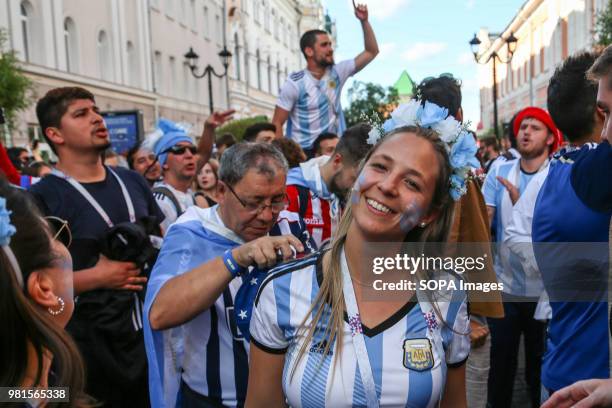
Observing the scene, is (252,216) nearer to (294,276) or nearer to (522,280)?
(294,276)

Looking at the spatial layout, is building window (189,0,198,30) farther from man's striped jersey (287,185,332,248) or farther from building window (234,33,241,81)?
man's striped jersey (287,185,332,248)

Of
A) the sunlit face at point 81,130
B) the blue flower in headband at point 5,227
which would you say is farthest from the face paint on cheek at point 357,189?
the sunlit face at point 81,130

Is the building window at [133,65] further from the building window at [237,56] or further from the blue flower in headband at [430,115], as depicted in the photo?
the blue flower in headband at [430,115]

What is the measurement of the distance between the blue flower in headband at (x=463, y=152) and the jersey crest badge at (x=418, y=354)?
649 mm

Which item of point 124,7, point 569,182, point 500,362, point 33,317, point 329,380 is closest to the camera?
point 33,317

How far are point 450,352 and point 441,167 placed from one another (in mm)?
639

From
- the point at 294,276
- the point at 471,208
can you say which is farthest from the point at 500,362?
the point at 294,276

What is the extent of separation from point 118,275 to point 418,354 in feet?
6.07

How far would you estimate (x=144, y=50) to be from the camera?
27.2 metres

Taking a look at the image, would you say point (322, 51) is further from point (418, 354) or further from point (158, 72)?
point (158, 72)

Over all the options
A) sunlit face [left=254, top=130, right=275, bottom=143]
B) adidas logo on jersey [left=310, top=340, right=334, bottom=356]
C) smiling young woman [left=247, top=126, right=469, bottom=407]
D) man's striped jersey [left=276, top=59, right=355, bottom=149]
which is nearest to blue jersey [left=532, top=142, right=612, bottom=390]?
smiling young woman [left=247, top=126, right=469, bottom=407]

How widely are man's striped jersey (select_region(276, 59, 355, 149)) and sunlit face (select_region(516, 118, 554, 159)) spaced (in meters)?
2.00

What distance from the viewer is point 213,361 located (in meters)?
2.56

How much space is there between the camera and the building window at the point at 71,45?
847 inches
